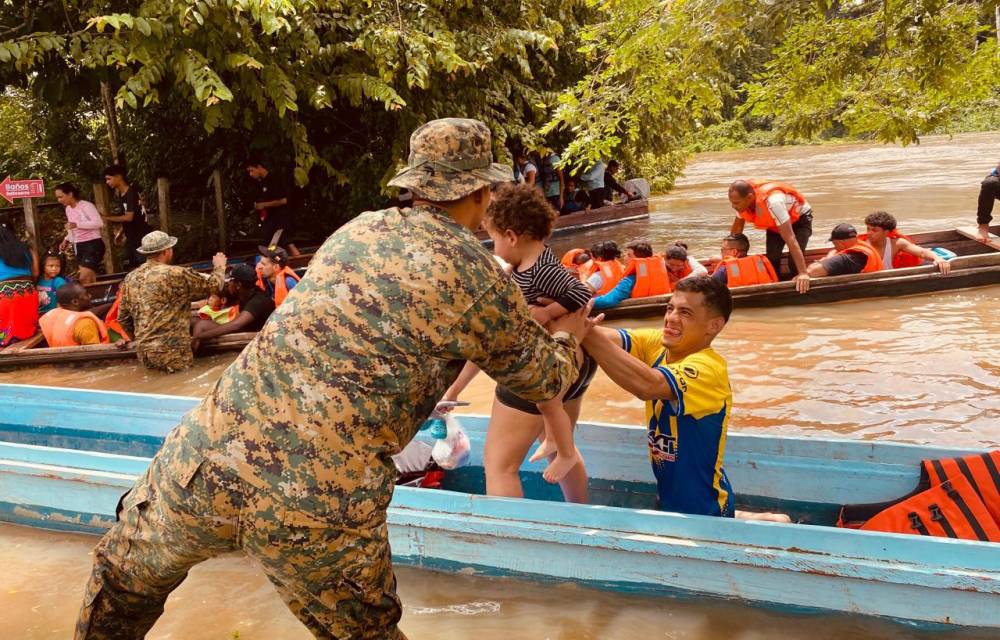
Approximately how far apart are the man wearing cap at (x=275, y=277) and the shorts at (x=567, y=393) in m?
4.40

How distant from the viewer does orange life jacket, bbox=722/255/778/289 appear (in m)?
8.00

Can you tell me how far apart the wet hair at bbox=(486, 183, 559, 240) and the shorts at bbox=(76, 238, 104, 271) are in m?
7.93

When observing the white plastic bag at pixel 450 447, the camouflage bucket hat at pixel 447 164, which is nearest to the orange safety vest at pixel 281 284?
the white plastic bag at pixel 450 447

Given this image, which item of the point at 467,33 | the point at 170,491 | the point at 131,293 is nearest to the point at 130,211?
the point at 131,293

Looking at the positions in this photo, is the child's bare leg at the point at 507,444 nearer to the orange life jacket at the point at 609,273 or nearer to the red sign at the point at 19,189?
the orange life jacket at the point at 609,273

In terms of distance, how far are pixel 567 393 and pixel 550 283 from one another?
18.7 inches

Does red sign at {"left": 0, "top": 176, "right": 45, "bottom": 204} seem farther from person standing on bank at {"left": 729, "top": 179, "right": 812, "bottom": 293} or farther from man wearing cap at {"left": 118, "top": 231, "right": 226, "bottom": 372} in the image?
person standing on bank at {"left": 729, "top": 179, "right": 812, "bottom": 293}

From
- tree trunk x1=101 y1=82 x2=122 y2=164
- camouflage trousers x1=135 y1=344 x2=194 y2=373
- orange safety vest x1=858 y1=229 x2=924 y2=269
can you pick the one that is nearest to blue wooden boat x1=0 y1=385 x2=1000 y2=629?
camouflage trousers x1=135 y1=344 x2=194 y2=373

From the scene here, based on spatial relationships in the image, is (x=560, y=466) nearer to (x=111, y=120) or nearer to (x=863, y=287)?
(x=863, y=287)

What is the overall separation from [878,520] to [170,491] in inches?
106

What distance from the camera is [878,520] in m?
3.43

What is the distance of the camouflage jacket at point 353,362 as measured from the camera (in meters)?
2.04

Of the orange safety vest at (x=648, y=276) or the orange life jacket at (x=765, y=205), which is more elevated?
the orange life jacket at (x=765, y=205)

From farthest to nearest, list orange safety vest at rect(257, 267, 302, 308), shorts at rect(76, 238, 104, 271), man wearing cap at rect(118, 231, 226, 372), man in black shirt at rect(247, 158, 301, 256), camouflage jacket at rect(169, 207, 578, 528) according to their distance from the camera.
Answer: man in black shirt at rect(247, 158, 301, 256) < shorts at rect(76, 238, 104, 271) < orange safety vest at rect(257, 267, 302, 308) < man wearing cap at rect(118, 231, 226, 372) < camouflage jacket at rect(169, 207, 578, 528)
